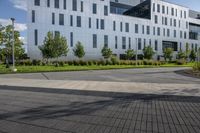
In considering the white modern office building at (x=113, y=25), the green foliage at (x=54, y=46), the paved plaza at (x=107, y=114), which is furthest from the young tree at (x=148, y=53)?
the paved plaza at (x=107, y=114)

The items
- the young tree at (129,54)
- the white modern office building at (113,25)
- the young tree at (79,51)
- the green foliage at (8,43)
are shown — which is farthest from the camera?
the young tree at (129,54)

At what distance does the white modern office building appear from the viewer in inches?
2099

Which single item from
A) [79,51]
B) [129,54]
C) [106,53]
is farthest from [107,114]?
[129,54]

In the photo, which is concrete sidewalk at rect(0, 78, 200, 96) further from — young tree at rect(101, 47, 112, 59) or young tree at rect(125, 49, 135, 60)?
young tree at rect(125, 49, 135, 60)

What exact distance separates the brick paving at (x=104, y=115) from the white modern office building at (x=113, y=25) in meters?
47.0

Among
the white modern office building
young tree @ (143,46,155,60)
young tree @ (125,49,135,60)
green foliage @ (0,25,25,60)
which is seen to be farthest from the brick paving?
young tree @ (143,46,155,60)

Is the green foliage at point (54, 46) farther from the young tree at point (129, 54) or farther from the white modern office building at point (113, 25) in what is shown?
the young tree at point (129, 54)

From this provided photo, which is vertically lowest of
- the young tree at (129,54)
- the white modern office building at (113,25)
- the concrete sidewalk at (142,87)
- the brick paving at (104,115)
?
the brick paving at (104,115)

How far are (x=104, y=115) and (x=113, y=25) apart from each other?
59263 mm

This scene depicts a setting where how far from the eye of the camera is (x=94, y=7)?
60.7 m

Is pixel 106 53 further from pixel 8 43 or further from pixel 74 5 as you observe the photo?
pixel 8 43

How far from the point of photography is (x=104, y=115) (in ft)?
21.1

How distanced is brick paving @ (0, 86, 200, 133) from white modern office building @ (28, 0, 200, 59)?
4702 cm

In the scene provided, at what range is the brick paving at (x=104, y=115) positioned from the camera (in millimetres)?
5242
